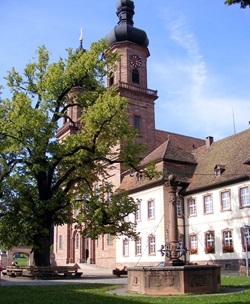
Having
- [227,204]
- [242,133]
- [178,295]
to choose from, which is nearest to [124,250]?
[227,204]

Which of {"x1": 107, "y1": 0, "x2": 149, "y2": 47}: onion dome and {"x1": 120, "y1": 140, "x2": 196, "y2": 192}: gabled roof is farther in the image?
{"x1": 107, "y1": 0, "x2": 149, "y2": 47}: onion dome

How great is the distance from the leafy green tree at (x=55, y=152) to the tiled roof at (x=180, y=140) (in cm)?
2379

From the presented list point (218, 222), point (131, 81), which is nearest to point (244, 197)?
point (218, 222)

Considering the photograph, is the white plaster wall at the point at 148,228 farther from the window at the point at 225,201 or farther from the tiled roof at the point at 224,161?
the window at the point at 225,201

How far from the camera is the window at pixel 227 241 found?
30891 mm

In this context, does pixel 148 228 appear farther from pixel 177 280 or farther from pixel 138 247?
pixel 177 280

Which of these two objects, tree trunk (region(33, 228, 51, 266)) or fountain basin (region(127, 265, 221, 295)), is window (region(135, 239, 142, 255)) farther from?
fountain basin (region(127, 265, 221, 295))

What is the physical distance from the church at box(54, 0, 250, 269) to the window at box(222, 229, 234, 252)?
7 centimetres

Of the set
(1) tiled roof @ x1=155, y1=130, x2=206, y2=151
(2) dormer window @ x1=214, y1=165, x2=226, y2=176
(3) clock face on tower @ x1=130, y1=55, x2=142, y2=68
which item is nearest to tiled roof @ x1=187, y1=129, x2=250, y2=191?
(2) dormer window @ x1=214, y1=165, x2=226, y2=176

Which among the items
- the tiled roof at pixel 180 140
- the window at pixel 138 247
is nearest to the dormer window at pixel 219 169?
the window at pixel 138 247

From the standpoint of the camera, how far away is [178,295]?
13883mm

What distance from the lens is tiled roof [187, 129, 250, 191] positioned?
3198 centimetres

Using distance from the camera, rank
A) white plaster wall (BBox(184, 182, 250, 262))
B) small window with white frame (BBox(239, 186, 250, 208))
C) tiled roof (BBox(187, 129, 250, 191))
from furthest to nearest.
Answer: tiled roof (BBox(187, 129, 250, 191)) < white plaster wall (BBox(184, 182, 250, 262)) < small window with white frame (BBox(239, 186, 250, 208))

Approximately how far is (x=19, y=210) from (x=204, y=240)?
51.2 feet
